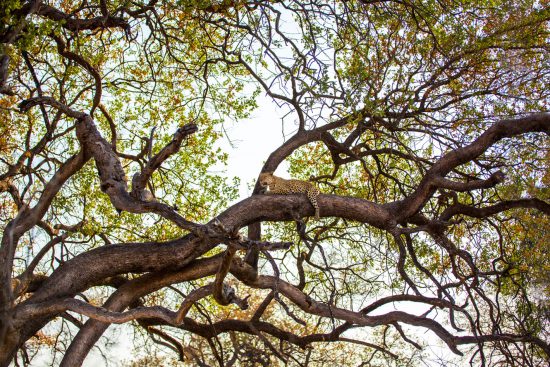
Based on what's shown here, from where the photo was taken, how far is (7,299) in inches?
226

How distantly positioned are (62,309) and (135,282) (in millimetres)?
1074

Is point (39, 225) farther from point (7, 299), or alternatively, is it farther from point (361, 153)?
point (361, 153)

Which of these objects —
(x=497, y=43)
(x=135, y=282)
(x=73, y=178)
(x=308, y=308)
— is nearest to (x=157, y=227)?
(x=73, y=178)

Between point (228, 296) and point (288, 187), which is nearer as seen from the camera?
point (228, 296)

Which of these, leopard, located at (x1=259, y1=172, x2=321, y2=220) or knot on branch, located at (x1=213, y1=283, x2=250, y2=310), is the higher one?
leopard, located at (x1=259, y1=172, x2=321, y2=220)

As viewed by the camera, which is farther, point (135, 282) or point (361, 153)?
point (361, 153)

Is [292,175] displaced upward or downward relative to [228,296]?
upward

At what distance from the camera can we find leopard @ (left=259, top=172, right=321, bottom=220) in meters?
6.86

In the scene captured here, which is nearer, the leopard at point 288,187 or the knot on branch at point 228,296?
the knot on branch at point 228,296

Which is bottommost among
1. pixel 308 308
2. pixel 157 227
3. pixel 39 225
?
pixel 308 308

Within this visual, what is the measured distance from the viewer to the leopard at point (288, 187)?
6.86m

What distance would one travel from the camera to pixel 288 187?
720 cm

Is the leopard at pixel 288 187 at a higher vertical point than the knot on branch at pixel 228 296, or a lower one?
higher

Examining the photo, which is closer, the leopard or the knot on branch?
the knot on branch
